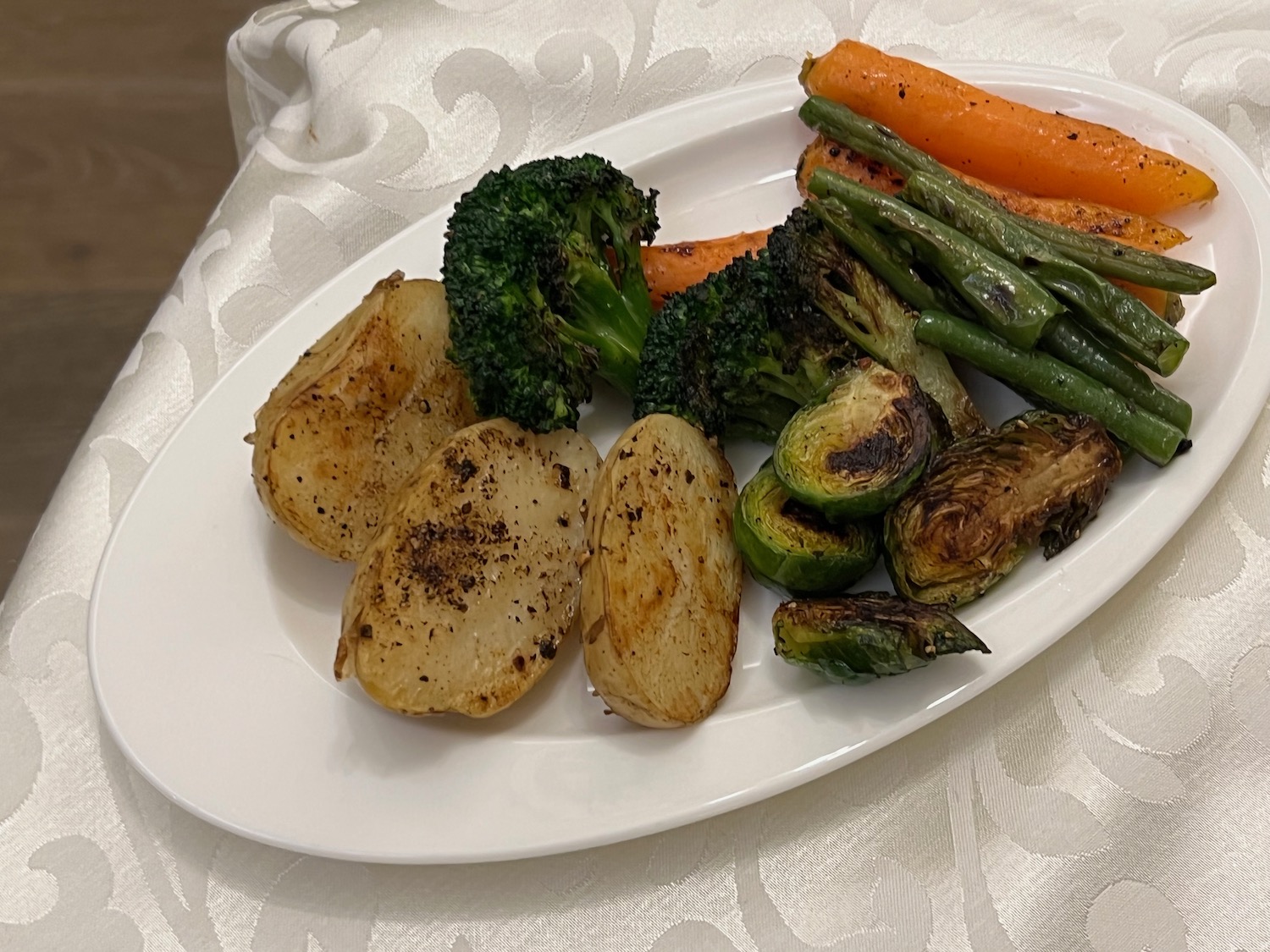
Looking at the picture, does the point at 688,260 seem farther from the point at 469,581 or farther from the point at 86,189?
the point at 86,189

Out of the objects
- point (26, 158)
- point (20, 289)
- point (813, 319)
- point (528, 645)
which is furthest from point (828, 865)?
point (26, 158)

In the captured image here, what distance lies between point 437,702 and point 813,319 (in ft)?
3.74

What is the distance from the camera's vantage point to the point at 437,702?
6.04 feet

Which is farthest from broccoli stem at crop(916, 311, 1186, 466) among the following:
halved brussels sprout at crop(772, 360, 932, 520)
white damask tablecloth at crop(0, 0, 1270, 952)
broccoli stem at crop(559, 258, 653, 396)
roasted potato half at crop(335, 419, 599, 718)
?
roasted potato half at crop(335, 419, 599, 718)

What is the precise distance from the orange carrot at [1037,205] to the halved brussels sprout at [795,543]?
876mm

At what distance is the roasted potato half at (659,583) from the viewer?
6.01 ft

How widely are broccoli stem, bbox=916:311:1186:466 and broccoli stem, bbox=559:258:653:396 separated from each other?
645mm

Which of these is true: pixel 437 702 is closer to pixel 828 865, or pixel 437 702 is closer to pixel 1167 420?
pixel 828 865

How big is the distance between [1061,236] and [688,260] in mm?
858

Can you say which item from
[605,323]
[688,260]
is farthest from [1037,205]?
[605,323]

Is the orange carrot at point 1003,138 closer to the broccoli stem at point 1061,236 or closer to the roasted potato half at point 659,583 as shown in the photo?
the broccoli stem at point 1061,236

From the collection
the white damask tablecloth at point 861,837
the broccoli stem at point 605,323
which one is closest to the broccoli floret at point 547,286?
the broccoli stem at point 605,323

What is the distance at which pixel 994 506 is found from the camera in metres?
1.89

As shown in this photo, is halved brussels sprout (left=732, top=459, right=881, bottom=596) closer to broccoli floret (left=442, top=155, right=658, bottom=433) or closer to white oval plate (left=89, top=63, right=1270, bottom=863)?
white oval plate (left=89, top=63, right=1270, bottom=863)
